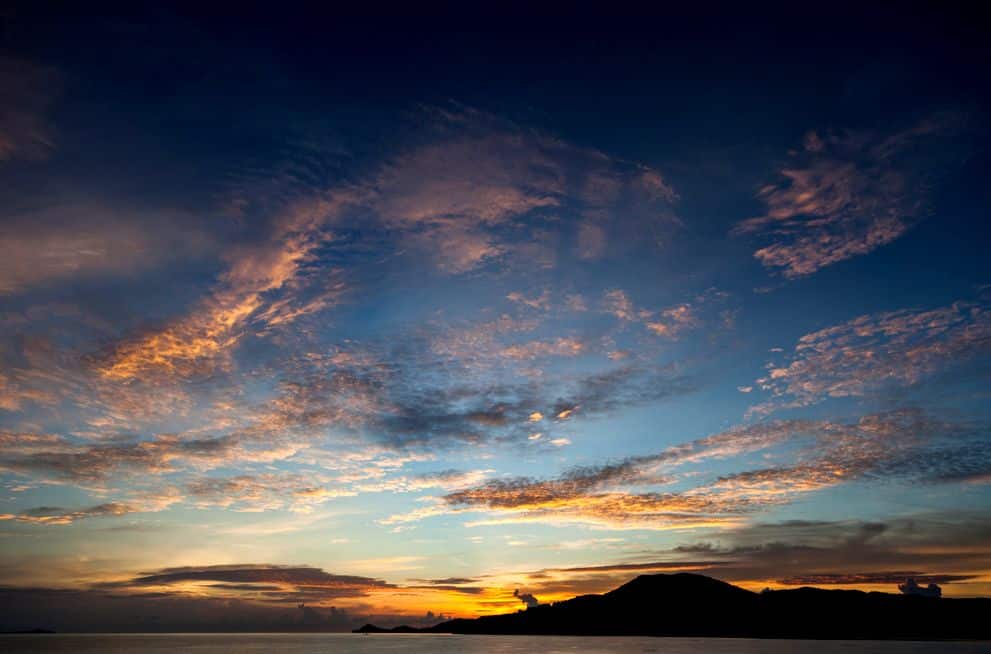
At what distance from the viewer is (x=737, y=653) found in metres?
190

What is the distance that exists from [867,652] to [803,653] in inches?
1056

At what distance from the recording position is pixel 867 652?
651 ft

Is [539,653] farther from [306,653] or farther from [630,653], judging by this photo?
[306,653]

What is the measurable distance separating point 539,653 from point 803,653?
8499 centimetres

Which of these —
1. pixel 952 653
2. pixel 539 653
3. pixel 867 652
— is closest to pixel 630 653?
pixel 539 653

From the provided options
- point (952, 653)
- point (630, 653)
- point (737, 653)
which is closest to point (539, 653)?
point (630, 653)

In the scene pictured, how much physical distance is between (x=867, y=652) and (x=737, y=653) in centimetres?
4835

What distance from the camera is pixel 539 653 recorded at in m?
194

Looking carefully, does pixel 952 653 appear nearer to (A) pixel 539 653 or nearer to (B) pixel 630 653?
(B) pixel 630 653

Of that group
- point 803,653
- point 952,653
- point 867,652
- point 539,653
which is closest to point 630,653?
point 539,653

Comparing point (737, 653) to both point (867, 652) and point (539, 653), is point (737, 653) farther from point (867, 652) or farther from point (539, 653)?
point (539, 653)

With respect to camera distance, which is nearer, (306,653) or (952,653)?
(952,653)

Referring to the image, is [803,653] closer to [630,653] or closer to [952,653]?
[952,653]

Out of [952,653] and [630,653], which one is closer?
[952,653]
